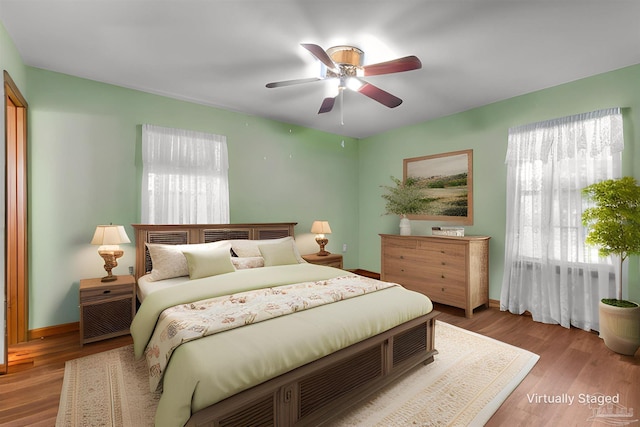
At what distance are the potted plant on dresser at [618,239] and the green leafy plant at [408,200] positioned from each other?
7.01 feet

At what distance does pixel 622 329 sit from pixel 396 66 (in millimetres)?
3137

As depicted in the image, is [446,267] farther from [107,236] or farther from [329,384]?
[107,236]

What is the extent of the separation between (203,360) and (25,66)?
3.60m

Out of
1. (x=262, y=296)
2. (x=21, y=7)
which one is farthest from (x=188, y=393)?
(x=21, y=7)

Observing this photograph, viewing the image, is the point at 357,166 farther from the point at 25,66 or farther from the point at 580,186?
the point at 25,66

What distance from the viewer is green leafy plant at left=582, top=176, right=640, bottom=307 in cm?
272

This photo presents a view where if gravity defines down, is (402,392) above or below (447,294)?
below

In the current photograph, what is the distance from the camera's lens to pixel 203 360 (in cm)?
150

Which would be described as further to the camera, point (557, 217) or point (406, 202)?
point (406, 202)

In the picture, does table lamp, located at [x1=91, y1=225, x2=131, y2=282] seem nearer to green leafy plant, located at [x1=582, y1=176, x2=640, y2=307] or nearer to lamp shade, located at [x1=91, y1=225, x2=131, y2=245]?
lamp shade, located at [x1=91, y1=225, x2=131, y2=245]

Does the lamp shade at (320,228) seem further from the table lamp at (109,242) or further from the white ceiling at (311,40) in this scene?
the table lamp at (109,242)

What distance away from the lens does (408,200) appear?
484 cm

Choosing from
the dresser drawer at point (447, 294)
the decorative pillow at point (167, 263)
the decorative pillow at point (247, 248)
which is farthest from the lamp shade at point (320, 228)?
the decorative pillow at point (167, 263)

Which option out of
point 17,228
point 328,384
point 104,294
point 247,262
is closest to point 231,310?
point 328,384
